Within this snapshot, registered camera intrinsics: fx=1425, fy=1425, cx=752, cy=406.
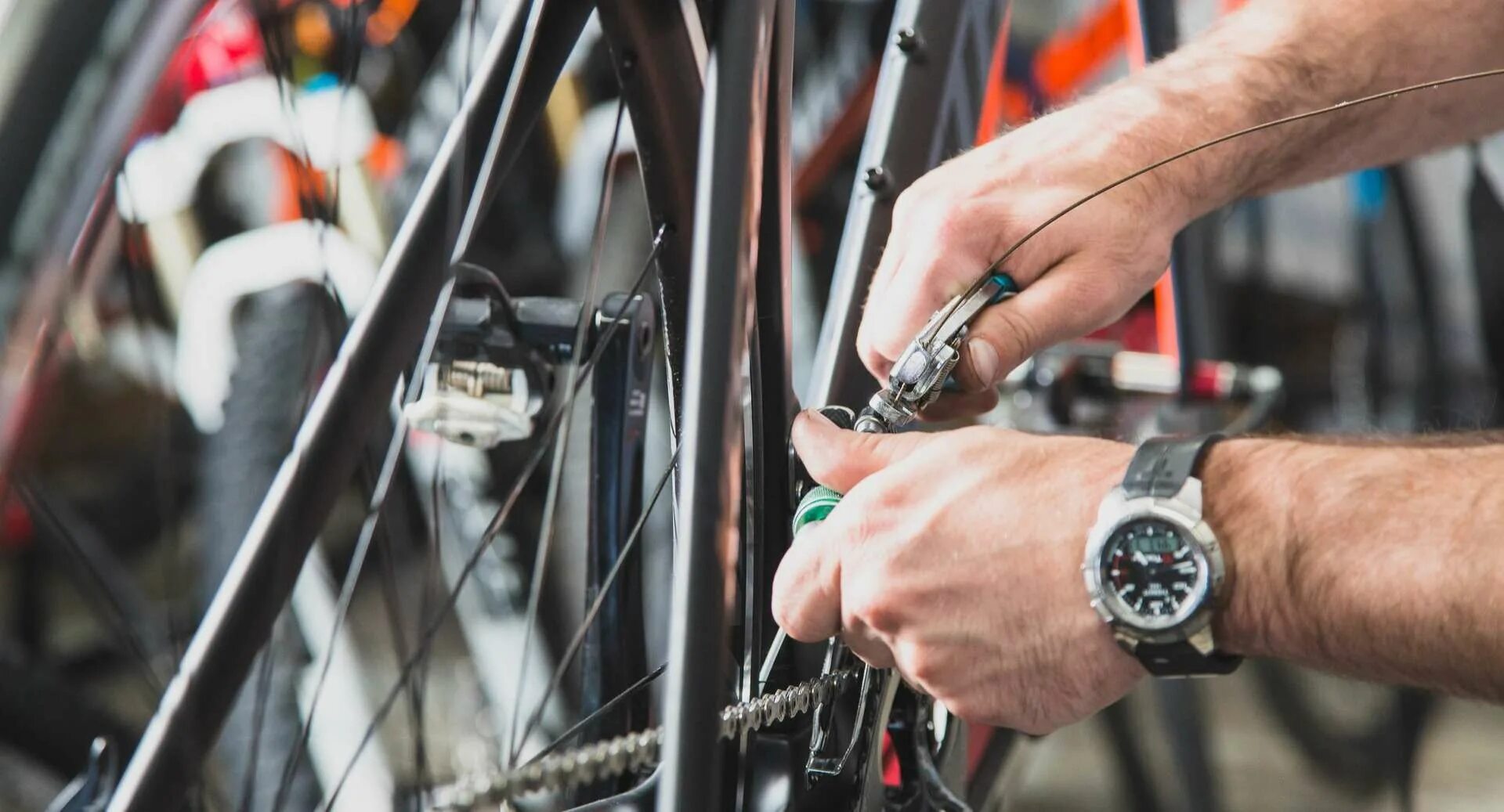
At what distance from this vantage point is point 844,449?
50 cm

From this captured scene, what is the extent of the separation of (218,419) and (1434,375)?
1.55m

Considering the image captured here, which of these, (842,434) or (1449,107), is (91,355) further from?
(1449,107)

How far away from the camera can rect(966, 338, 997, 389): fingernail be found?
1.74 ft

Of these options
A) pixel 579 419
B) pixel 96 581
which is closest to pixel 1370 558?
pixel 96 581

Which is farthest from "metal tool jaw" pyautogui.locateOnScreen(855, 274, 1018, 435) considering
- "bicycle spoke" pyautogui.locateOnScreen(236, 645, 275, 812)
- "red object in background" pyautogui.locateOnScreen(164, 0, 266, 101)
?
"red object in background" pyautogui.locateOnScreen(164, 0, 266, 101)

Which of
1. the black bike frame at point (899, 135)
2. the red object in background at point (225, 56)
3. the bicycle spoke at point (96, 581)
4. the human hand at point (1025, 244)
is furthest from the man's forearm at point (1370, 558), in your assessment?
the red object in background at point (225, 56)

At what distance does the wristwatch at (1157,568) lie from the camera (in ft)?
1.44

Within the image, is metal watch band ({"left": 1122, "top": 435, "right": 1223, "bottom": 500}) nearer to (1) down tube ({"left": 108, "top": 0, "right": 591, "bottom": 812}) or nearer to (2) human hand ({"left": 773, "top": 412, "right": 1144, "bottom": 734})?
(2) human hand ({"left": 773, "top": 412, "right": 1144, "bottom": 734})

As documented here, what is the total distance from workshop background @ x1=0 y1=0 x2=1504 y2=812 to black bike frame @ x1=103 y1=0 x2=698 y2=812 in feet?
0.08

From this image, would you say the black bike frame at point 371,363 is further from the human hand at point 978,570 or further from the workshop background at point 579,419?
the human hand at point 978,570

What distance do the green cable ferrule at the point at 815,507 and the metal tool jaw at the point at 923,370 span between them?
0.03 meters

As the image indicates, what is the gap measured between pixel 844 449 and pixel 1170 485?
0.36ft

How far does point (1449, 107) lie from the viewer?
0.71 meters

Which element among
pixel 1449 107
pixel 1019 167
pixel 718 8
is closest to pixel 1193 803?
pixel 1449 107
